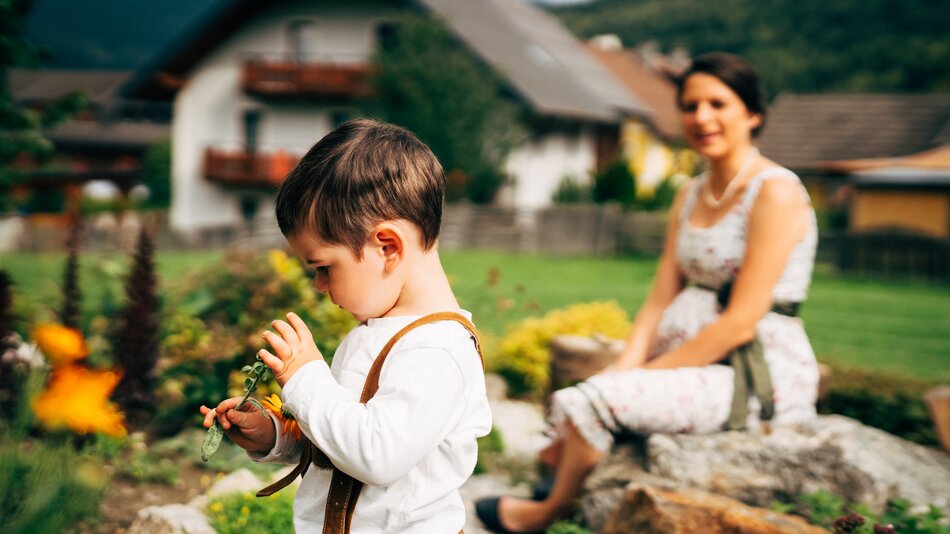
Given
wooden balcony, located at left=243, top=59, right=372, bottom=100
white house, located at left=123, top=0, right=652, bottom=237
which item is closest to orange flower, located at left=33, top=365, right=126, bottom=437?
white house, located at left=123, top=0, right=652, bottom=237

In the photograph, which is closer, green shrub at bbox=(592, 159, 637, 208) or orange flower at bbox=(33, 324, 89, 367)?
orange flower at bbox=(33, 324, 89, 367)

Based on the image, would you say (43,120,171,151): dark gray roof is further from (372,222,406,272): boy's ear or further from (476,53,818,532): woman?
(372,222,406,272): boy's ear

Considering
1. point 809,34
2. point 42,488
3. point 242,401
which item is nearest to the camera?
point 242,401

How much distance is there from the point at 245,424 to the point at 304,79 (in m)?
24.6

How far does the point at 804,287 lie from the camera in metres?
3.34

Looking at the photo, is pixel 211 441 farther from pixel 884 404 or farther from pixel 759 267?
pixel 884 404

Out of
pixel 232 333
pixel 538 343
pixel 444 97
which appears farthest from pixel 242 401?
pixel 444 97

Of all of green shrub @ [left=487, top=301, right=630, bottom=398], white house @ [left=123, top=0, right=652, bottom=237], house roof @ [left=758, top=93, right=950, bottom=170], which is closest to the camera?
green shrub @ [left=487, top=301, right=630, bottom=398]

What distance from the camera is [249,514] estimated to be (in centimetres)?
279

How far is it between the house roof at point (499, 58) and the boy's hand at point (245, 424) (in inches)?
802

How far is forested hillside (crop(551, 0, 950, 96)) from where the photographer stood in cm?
4268

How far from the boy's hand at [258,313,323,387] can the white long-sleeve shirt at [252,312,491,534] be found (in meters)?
0.03

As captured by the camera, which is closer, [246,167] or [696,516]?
[696,516]

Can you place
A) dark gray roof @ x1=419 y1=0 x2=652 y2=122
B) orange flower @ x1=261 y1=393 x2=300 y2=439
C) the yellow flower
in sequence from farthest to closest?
dark gray roof @ x1=419 y1=0 x2=652 y2=122 < the yellow flower < orange flower @ x1=261 y1=393 x2=300 y2=439
